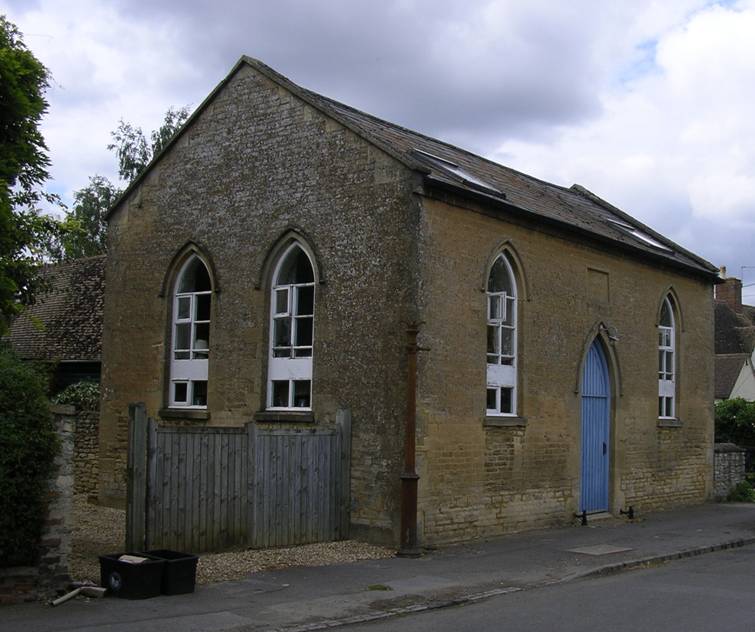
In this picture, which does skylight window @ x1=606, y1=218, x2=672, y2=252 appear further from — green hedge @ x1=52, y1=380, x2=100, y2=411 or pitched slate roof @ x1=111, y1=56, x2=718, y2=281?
green hedge @ x1=52, y1=380, x2=100, y2=411

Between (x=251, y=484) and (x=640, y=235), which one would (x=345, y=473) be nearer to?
(x=251, y=484)

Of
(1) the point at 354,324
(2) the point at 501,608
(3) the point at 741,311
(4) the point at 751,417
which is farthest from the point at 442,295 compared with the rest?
(3) the point at 741,311

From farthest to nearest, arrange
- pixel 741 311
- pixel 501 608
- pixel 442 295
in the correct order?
pixel 741 311 < pixel 442 295 < pixel 501 608

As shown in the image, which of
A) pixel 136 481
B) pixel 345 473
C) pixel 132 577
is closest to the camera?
pixel 132 577

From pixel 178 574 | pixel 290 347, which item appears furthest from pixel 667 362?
pixel 178 574

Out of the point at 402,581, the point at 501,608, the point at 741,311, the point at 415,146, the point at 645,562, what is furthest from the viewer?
the point at 741,311

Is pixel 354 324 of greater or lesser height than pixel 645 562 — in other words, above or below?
above

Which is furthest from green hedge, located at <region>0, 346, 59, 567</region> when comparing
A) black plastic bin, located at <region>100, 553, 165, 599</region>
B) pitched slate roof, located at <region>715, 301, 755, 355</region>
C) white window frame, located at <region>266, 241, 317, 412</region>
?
pitched slate roof, located at <region>715, 301, 755, 355</region>

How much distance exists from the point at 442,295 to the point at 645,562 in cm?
487

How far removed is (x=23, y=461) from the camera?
881 centimetres

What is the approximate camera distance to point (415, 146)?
56.3 ft

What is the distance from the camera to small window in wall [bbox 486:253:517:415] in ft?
50.9

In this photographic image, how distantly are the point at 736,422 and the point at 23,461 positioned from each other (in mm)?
23422

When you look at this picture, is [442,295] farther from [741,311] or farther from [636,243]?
[741,311]
